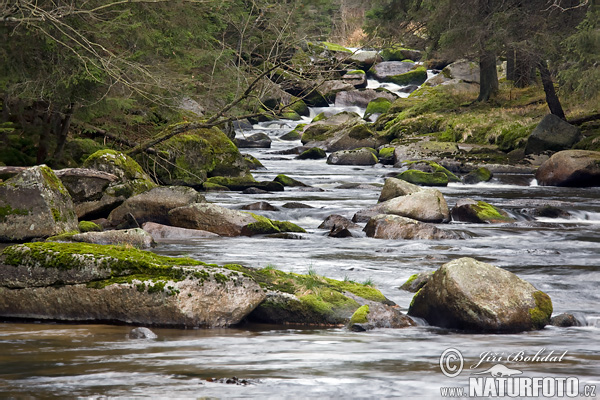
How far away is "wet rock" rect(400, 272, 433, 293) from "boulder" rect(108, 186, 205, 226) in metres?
5.61

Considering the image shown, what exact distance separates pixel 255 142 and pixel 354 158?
764cm

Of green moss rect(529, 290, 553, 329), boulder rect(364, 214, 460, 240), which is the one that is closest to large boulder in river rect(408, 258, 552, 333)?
green moss rect(529, 290, 553, 329)

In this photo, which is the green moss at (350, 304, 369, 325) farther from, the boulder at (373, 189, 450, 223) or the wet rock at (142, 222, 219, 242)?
the boulder at (373, 189, 450, 223)

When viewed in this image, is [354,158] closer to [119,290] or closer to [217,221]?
[217,221]

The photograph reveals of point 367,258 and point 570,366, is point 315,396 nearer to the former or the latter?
point 570,366

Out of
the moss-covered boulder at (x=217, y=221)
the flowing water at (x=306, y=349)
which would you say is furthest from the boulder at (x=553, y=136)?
the moss-covered boulder at (x=217, y=221)

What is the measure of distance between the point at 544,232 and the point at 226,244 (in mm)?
5807

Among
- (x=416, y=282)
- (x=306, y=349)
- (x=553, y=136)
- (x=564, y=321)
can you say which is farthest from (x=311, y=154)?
(x=306, y=349)

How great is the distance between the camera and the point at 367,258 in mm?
9469

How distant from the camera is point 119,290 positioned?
5.82m

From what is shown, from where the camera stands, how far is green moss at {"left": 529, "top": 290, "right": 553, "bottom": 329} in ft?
19.5

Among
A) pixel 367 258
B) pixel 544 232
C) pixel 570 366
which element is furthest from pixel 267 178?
pixel 570 366

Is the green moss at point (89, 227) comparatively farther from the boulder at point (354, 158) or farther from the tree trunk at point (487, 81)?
the tree trunk at point (487, 81)

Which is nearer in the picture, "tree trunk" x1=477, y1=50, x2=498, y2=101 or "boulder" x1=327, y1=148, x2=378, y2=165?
"boulder" x1=327, y1=148, x2=378, y2=165
